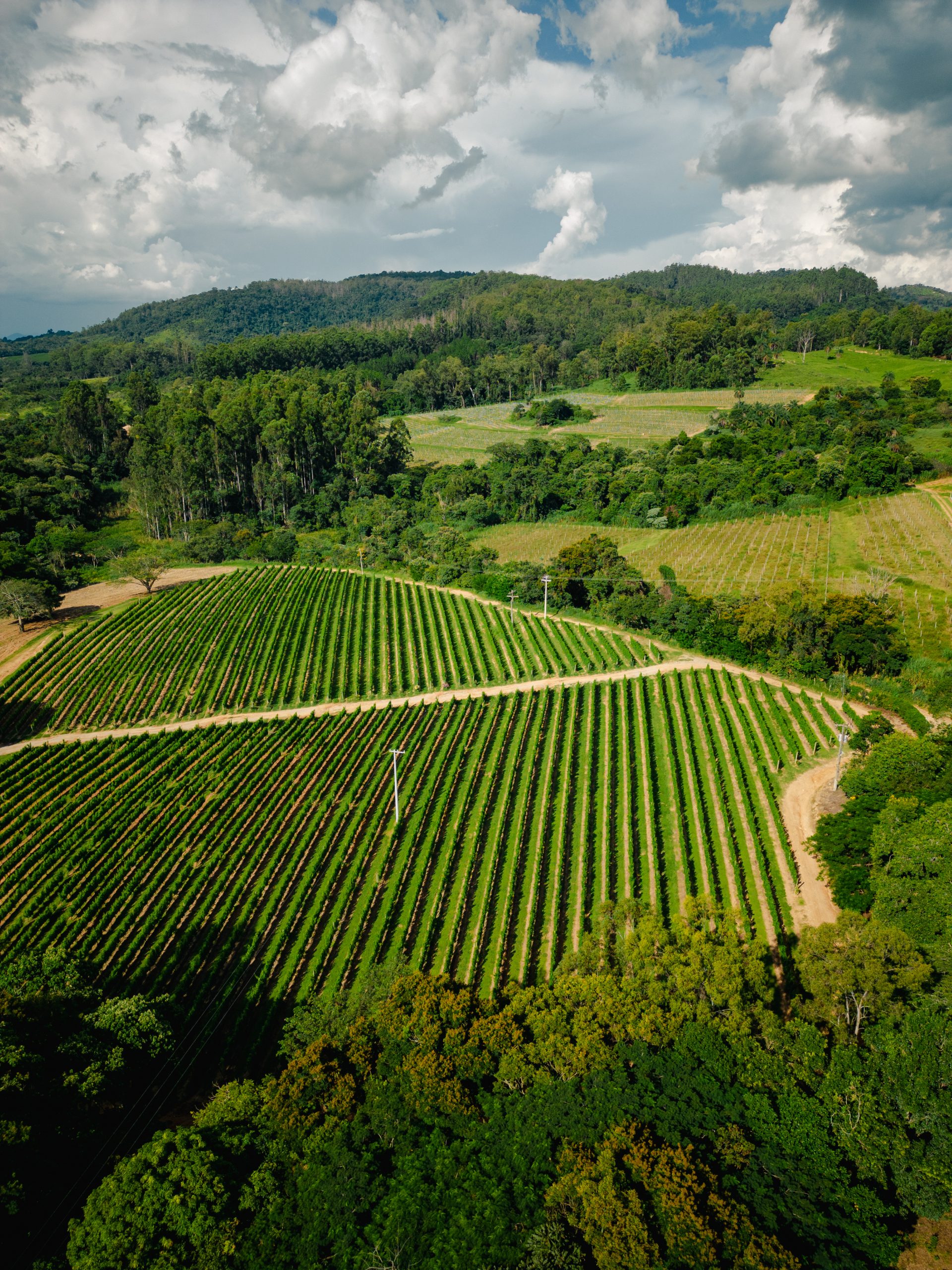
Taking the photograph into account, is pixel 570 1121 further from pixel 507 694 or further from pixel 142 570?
pixel 142 570

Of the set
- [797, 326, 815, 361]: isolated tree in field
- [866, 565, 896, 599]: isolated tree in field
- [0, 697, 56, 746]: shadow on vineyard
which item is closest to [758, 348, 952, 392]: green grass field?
[797, 326, 815, 361]: isolated tree in field

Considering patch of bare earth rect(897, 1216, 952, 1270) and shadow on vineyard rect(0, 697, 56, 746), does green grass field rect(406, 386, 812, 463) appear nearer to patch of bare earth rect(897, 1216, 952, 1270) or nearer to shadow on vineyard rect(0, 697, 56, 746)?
shadow on vineyard rect(0, 697, 56, 746)

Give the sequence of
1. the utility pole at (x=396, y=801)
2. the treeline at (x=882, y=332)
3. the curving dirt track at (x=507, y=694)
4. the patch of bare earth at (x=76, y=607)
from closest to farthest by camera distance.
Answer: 1. the curving dirt track at (x=507, y=694)
2. the utility pole at (x=396, y=801)
3. the patch of bare earth at (x=76, y=607)
4. the treeline at (x=882, y=332)

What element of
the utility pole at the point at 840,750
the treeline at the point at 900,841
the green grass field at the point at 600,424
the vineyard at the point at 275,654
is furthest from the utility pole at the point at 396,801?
the green grass field at the point at 600,424

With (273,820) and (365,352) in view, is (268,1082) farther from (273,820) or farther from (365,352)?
(365,352)

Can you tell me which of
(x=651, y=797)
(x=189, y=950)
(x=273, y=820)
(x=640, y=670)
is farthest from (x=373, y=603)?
(x=189, y=950)

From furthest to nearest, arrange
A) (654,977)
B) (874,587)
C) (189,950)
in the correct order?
(874,587) → (189,950) → (654,977)

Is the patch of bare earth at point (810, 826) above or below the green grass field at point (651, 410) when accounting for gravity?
below

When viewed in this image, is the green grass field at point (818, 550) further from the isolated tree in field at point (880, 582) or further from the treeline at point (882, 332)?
the treeline at point (882, 332)
